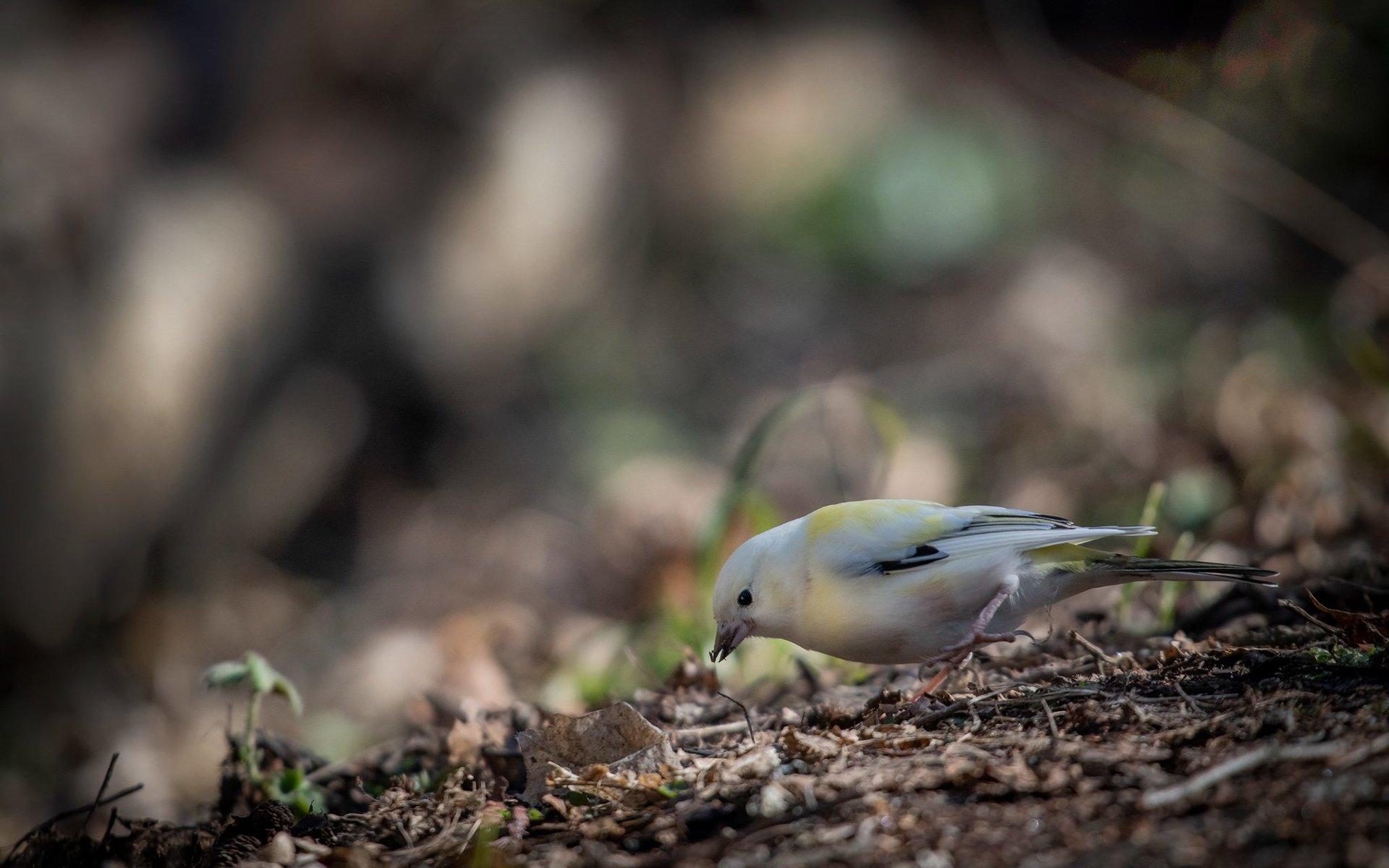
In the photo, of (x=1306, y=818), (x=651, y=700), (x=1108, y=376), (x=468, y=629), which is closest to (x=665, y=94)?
(x=1108, y=376)

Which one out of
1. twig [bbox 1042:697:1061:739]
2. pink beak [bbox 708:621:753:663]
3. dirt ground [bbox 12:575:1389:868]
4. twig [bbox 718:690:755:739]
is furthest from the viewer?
pink beak [bbox 708:621:753:663]

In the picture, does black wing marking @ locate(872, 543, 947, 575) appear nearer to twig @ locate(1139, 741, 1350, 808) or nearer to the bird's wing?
the bird's wing

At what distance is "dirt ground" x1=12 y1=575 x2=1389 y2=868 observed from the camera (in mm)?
2029

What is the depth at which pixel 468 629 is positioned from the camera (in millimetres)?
6223

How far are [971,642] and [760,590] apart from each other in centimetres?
64

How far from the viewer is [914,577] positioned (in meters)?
3.19

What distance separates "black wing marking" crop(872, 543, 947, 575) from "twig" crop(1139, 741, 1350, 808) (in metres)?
1.12

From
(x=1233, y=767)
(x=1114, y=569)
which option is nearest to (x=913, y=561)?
(x=1114, y=569)

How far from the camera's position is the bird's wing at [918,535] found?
10.6 ft

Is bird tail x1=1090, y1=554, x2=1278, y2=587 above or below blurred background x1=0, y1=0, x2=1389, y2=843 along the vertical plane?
below

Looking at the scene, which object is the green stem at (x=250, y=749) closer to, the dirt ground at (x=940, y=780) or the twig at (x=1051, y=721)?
the dirt ground at (x=940, y=780)

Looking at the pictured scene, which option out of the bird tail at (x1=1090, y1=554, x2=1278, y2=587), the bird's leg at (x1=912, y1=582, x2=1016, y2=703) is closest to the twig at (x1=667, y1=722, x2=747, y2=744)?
the bird's leg at (x1=912, y1=582, x2=1016, y2=703)

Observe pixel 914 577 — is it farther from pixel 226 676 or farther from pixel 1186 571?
pixel 226 676

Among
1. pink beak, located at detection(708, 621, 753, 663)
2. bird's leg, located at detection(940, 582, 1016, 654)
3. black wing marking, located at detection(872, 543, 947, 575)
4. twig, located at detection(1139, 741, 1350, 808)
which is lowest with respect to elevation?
twig, located at detection(1139, 741, 1350, 808)
